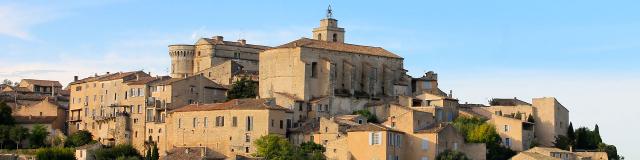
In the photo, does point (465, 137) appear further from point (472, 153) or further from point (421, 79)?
point (421, 79)

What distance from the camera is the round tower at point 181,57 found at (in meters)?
92.3

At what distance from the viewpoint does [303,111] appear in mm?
73625

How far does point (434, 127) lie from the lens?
67.0m

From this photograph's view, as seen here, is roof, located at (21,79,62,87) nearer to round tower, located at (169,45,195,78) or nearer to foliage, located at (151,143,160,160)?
round tower, located at (169,45,195,78)

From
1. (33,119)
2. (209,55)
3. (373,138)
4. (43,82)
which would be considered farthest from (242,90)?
(43,82)

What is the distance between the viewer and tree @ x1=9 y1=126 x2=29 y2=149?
7862 centimetres

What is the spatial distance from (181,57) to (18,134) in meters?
17.3

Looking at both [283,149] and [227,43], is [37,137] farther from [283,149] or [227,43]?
[283,149]

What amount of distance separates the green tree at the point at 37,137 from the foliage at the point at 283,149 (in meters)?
19.2

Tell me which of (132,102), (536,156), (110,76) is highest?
(110,76)

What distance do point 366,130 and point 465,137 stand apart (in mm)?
7789

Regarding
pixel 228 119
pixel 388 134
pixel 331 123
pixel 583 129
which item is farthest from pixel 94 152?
pixel 583 129

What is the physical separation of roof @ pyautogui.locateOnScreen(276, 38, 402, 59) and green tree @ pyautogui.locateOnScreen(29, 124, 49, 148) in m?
16.9

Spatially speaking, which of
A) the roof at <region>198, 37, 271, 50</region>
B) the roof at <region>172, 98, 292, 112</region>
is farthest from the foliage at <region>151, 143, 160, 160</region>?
the roof at <region>198, 37, 271, 50</region>
